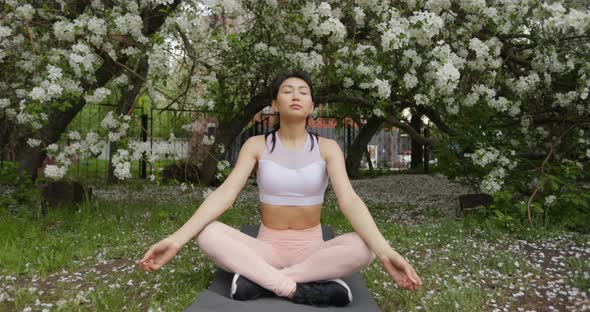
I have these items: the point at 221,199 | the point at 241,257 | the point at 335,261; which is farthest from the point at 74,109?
A: the point at 335,261

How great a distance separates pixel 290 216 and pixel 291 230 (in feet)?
0.32

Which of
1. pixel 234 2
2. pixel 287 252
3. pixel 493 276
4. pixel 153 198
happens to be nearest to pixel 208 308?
pixel 287 252

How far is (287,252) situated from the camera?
324 cm

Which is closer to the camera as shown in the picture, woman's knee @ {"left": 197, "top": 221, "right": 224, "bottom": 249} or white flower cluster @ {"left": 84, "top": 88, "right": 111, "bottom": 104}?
woman's knee @ {"left": 197, "top": 221, "right": 224, "bottom": 249}

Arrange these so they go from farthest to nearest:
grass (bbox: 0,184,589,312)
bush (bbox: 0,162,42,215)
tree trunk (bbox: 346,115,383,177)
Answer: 1. tree trunk (bbox: 346,115,383,177)
2. bush (bbox: 0,162,42,215)
3. grass (bbox: 0,184,589,312)

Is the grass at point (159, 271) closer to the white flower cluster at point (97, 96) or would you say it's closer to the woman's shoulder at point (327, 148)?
the woman's shoulder at point (327, 148)

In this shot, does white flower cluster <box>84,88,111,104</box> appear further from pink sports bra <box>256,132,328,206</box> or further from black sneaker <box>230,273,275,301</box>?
black sneaker <box>230,273,275,301</box>

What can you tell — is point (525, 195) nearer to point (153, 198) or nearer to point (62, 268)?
point (62, 268)

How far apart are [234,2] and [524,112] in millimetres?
4272

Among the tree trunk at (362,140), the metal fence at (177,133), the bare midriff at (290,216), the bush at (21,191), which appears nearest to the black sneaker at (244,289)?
the bare midriff at (290,216)

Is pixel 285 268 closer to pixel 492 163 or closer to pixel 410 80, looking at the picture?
pixel 410 80

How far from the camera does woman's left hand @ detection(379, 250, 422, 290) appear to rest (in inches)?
105

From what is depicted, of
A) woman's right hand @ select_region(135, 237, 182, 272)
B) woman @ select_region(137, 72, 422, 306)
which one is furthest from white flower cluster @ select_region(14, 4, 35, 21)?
woman's right hand @ select_region(135, 237, 182, 272)

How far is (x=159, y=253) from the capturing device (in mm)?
2850
